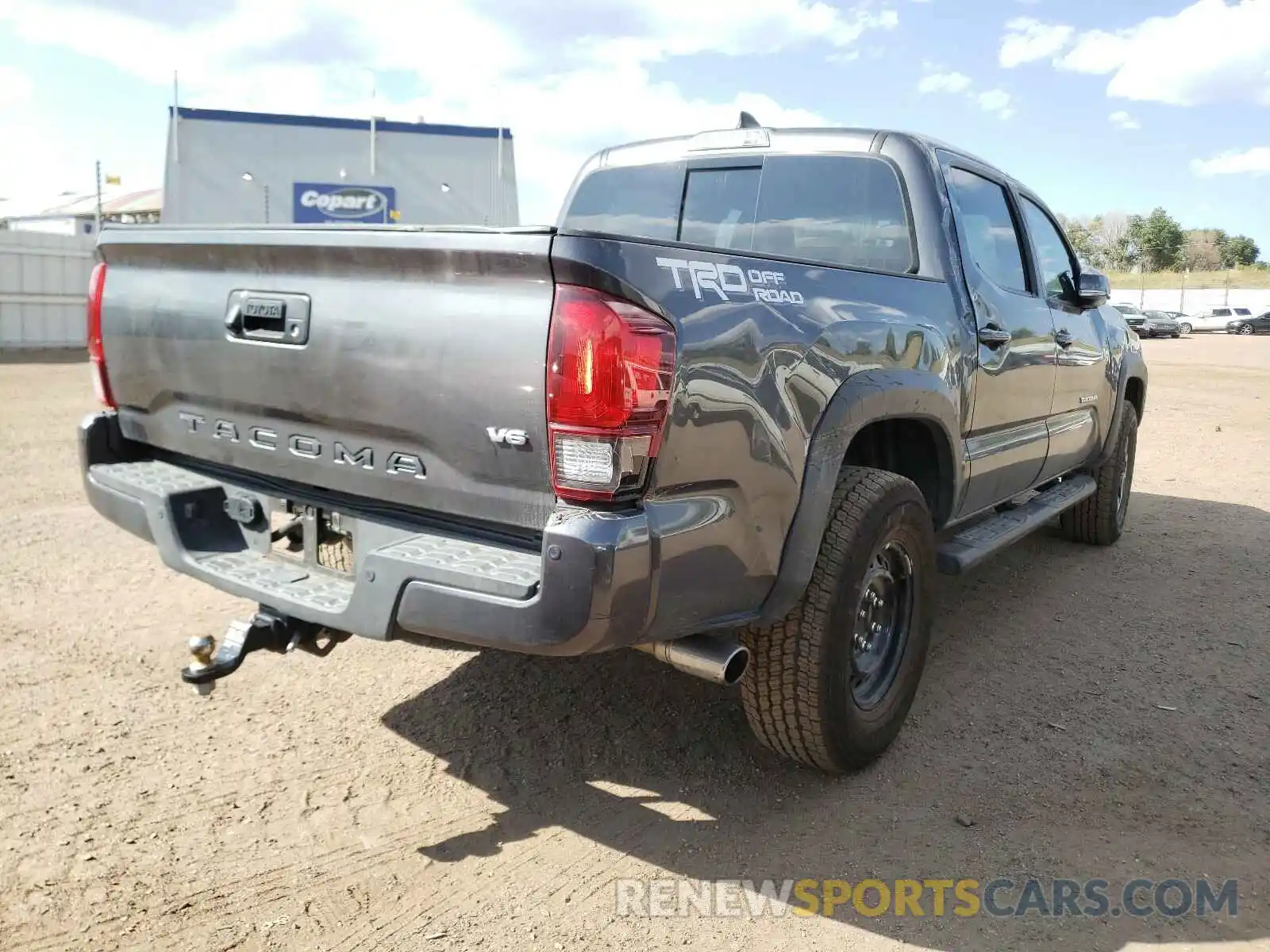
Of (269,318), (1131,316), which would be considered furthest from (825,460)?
(1131,316)

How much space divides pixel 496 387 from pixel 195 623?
2659mm

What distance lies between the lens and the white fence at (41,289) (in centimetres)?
1689

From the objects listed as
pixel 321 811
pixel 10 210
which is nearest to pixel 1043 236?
pixel 321 811

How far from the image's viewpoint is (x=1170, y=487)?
26.8 feet

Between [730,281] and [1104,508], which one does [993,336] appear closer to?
[730,281]

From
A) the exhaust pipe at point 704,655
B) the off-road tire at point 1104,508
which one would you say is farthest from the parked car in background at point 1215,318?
the exhaust pipe at point 704,655

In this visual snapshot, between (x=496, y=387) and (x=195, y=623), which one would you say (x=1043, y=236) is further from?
(x=195, y=623)

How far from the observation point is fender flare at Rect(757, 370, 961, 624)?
2.70m

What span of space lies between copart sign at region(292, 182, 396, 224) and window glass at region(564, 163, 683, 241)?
1234 cm

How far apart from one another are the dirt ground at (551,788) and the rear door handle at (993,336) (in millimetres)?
1347

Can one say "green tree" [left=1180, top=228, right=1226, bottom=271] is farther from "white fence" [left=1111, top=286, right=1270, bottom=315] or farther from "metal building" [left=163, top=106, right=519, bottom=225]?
"metal building" [left=163, top=106, right=519, bottom=225]

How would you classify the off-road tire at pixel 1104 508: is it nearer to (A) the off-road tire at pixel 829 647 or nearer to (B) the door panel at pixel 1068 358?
(B) the door panel at pixel 1068 358

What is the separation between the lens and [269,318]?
2742 mm

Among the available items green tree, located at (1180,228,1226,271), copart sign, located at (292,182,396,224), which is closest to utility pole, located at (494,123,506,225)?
copart sign, located at (292,182,396,224)
